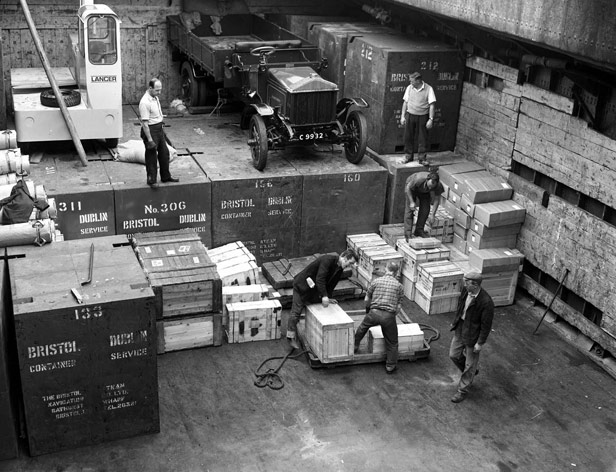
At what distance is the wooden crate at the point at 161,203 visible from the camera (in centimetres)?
1330

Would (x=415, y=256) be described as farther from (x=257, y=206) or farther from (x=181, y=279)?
(x=181, y=279)

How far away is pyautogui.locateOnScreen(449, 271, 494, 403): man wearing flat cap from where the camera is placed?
10227 millimetres

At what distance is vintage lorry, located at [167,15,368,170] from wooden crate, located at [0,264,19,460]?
6.03 meters

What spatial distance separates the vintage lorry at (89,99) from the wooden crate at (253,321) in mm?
4798

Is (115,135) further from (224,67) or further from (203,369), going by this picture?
(203,369)

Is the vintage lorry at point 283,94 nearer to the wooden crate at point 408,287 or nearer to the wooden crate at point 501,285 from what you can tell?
the wooden crate at point 408,287

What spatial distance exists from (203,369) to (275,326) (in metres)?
1.43

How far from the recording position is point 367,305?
1143 centimetres

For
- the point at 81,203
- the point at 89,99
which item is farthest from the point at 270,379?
the point at 89,99

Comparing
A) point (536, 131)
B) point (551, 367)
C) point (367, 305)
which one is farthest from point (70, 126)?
point (551, 367)

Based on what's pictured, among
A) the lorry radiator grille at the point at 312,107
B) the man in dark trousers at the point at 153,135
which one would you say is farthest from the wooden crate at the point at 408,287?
the man in dark trousers at the point at 153,135

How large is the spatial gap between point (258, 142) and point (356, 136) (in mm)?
1959

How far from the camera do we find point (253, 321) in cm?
1200

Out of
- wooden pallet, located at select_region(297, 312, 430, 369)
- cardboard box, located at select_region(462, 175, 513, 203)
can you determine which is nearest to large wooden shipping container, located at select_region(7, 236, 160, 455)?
wooden pallet, located at select_region(297, 312, 430, 369)
